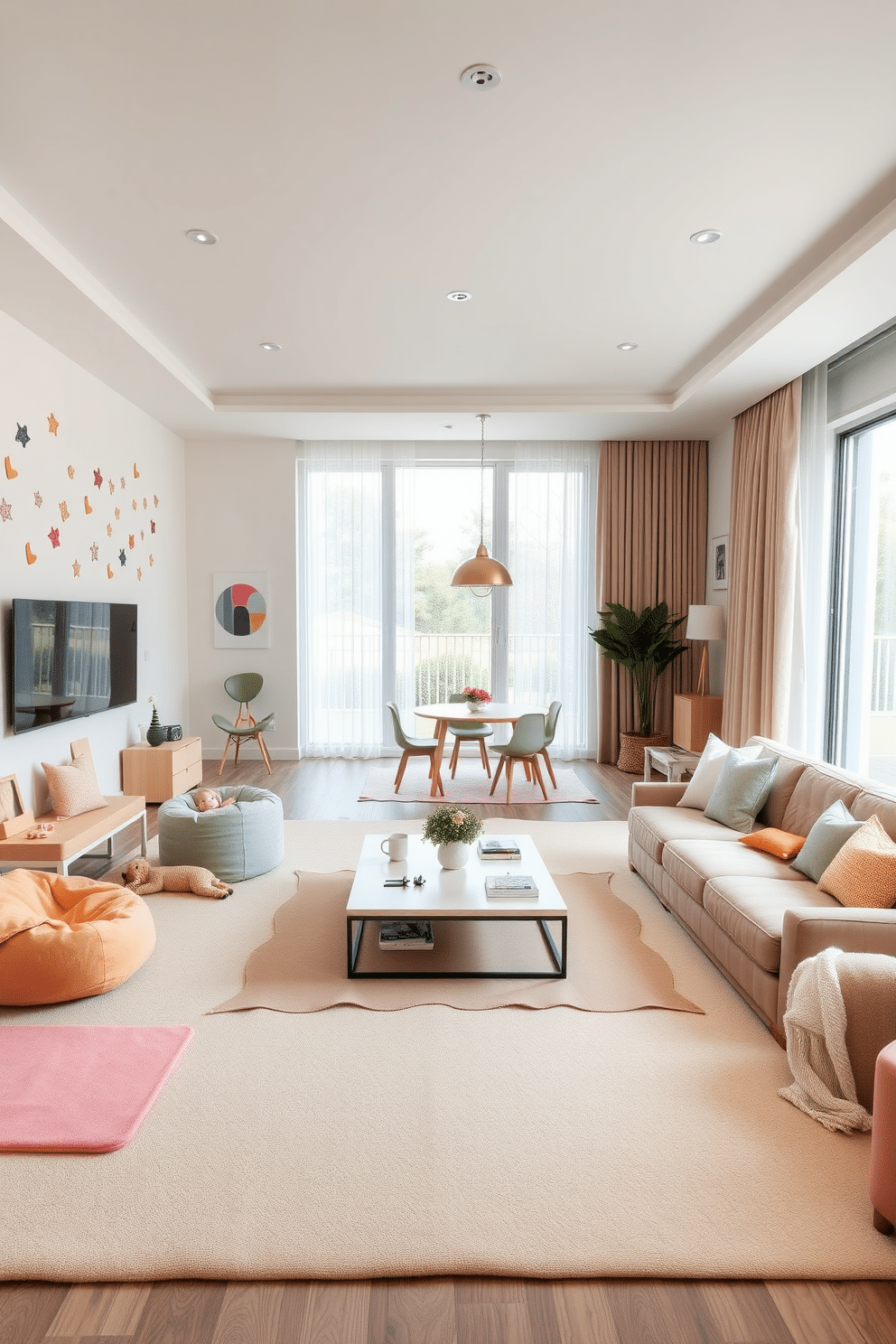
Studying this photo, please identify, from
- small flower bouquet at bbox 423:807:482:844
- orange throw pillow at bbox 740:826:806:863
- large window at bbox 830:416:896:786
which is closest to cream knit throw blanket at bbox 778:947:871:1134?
orange throw pillow at bbox 740:826:806:863

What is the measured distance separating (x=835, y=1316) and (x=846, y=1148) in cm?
55

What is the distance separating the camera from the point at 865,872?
2.71 metres

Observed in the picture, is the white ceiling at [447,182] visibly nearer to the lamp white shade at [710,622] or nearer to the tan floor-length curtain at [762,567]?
the tan floor-length curtain at [762,567]

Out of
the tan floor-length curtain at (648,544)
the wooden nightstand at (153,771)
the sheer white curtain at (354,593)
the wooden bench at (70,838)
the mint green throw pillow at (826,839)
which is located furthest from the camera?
the sheer white curtain at (354,593)

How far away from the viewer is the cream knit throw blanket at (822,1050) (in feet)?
7.24

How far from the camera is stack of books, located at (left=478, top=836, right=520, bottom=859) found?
3.56 m

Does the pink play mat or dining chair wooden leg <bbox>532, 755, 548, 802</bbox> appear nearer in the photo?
the pink play mat

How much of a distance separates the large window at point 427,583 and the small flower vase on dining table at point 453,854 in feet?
13.3

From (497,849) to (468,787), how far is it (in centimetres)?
272

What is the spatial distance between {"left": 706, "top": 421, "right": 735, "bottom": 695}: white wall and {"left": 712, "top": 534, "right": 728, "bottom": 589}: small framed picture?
3 cm

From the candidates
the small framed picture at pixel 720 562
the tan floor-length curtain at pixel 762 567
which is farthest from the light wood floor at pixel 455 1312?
the small framed picture at pixel 720 562

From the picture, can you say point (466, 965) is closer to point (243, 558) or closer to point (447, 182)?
point (447, 182)

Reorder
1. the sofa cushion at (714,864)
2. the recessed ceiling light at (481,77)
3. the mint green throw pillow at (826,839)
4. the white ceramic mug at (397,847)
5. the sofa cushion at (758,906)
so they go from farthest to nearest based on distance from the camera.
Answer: the white ceramic mug at (397,847), the sofa cushion at (714,864), the mint green throw pillow at (826,839), the sofa cushion at (758,906), the recessed ceiling light at (481,77)

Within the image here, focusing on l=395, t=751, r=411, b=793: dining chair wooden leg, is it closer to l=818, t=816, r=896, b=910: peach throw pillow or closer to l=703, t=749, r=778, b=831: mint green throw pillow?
l=703, t=749, r=778, b=831: mint green throw pillow
